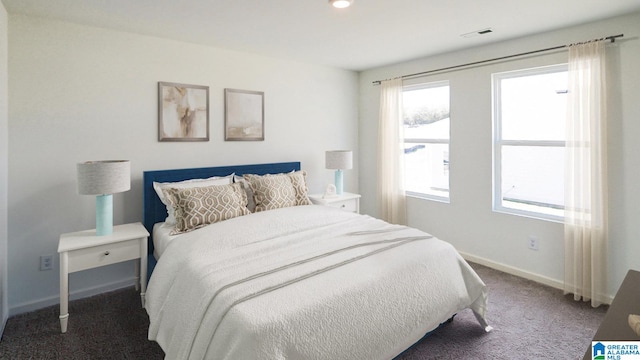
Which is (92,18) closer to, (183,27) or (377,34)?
(183,27)

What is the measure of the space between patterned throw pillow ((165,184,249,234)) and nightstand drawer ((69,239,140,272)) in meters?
0.35

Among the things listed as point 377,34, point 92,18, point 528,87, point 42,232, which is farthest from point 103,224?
point 528,87

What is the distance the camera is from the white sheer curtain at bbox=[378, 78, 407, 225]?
4.36m

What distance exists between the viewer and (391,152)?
4438mm

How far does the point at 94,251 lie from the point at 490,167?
3.74m

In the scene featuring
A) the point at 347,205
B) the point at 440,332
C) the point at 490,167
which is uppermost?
the point at 490,167

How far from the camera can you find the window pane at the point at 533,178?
3.20 m

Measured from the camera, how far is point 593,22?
2.82 m

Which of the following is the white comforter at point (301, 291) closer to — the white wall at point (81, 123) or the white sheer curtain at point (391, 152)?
the white wall at point (81, 123)

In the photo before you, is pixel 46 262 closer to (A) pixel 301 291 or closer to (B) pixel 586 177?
(A) pixel 301 291

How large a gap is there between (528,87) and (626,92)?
31.4 inches

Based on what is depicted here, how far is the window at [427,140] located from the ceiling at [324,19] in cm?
78

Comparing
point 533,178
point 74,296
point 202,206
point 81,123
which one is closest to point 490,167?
point 533,178

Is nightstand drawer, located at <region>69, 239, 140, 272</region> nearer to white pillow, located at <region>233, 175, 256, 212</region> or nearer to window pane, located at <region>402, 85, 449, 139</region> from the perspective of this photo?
white pillow, located at <region>233, 175, 256, 212</region>
